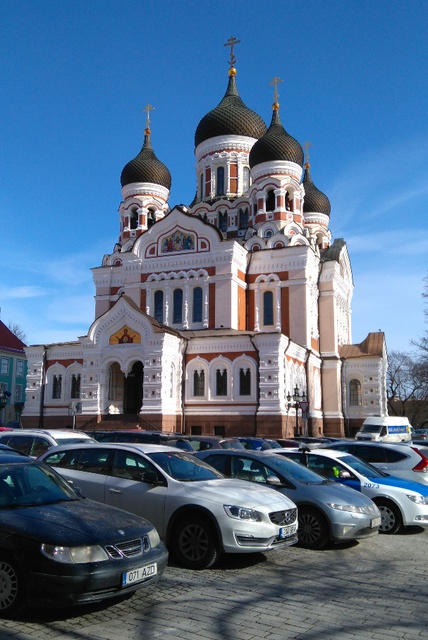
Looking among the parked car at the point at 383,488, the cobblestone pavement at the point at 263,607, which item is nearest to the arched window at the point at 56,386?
the parked car at the point at 383,488

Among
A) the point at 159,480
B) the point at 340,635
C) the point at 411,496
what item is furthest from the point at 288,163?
the point at 340,635

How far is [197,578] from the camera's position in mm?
7551

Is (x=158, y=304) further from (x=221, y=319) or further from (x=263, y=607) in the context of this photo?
A: (x=263, y=607)

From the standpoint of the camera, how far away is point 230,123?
44312mm

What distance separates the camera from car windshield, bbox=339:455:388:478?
11.9 m

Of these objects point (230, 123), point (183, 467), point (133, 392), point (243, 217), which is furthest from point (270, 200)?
point (183, 467)

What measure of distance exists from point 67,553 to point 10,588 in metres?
0.66

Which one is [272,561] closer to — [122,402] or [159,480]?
[159,480]

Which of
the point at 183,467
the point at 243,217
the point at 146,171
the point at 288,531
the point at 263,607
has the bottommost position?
the point at 263,607

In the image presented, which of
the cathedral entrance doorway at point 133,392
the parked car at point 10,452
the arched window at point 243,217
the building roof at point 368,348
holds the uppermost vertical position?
the arched window at point 243,217

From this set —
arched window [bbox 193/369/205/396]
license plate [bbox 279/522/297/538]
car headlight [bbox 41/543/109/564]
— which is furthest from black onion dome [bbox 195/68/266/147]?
car headlight [bbox 41/543/109/564]

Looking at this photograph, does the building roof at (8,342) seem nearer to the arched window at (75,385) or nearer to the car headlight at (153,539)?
the arched window at (75,385)

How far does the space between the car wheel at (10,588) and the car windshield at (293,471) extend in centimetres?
516

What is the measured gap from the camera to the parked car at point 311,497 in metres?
9.48
